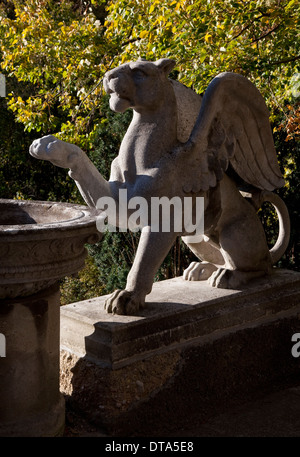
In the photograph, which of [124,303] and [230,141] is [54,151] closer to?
[124,303]

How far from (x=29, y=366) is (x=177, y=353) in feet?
3.01

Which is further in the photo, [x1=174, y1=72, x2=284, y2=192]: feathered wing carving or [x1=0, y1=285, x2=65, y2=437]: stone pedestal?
[x1=174, y1=72, x2=284, y2=192]: feathered wing carving

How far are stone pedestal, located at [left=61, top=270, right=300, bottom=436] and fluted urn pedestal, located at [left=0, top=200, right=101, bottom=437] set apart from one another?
0.90 ft

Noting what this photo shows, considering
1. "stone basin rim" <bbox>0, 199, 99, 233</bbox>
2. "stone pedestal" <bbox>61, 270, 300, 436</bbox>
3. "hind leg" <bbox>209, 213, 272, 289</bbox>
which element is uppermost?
"stone basin rim" <bbox>0, 199, 99, 233</bbox>

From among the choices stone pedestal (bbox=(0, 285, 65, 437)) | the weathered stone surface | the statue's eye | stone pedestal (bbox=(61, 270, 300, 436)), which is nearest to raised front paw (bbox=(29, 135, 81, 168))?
the weathered stone surface

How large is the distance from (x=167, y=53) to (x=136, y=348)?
313 cm

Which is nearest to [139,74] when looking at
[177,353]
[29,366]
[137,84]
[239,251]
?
[137,84]

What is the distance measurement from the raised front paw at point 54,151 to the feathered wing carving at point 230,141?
0.64 m

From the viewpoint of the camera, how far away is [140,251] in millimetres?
3395

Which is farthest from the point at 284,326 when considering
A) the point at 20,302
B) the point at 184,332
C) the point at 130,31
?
the point at 130,31

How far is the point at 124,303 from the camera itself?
3.27 meters

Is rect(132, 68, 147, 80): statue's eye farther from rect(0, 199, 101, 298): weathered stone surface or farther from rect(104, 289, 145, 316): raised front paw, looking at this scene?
rect(104, 289, 145, 316): raised front paw

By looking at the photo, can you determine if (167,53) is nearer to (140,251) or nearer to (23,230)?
(140,251)

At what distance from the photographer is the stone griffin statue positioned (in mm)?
3344
